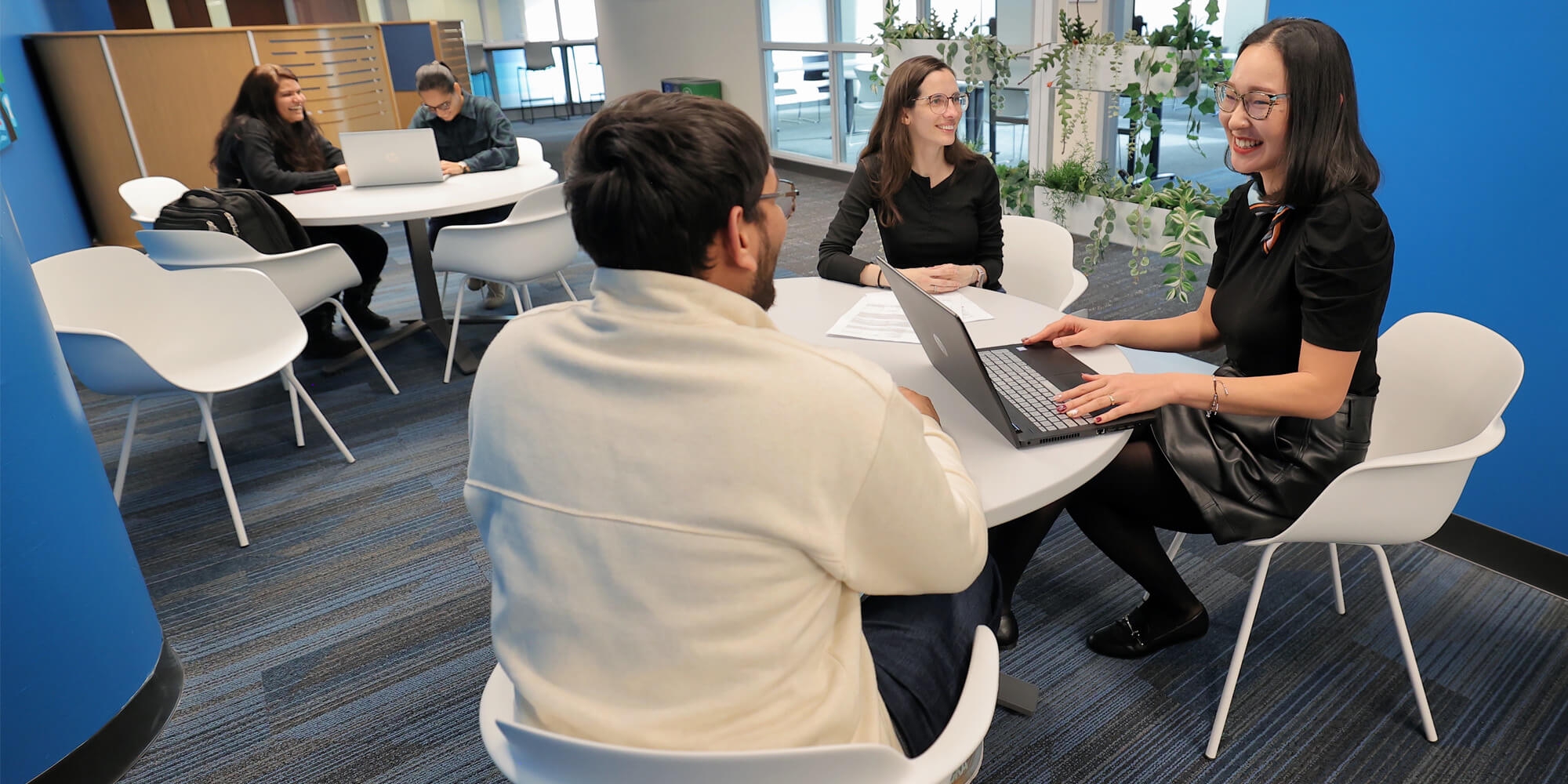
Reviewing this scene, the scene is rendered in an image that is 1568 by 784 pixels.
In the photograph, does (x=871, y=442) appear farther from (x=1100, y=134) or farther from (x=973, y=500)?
(x=1100, y=134)

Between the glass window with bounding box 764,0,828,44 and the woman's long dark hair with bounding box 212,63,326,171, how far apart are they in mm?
4448

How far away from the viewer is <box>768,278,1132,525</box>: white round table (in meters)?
1.26

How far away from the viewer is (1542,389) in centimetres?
220

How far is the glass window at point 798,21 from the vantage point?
741 cm

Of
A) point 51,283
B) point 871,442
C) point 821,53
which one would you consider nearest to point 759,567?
point 871,442

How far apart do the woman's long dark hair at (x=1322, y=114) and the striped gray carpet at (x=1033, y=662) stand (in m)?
1.05

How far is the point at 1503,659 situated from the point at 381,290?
5168 mm

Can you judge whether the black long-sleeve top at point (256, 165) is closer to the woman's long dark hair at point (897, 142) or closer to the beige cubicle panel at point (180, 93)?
the beige cubicle panel at point (180, 93)

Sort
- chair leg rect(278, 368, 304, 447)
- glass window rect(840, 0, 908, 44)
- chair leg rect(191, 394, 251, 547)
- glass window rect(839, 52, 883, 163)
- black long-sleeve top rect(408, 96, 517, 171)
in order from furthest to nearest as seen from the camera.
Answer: glass window rect(839, 52, 883, 163) < glass window rect(840, 0, 908, 44) < black long-sleeve top rect(408, 96, 517, 171) < chair leg rect(278, 368, 304, 447) < chair leg rect(191, 394, 251, 547)

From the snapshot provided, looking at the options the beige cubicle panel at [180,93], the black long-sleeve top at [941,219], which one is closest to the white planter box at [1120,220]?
the black long-sleeve top at [941,219]

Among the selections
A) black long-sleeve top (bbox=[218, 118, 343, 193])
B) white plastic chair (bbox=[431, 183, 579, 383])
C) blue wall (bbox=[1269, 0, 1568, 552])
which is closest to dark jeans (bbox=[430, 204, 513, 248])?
black long-sleeve top (bbox=[218, 118, 343, 193])

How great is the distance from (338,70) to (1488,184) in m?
7.02

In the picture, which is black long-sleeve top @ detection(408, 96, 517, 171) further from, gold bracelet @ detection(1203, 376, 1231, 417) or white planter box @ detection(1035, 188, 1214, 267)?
gold bracelet @ detection(1203, 376, 1231, 417)

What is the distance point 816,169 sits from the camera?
25.8 ft
